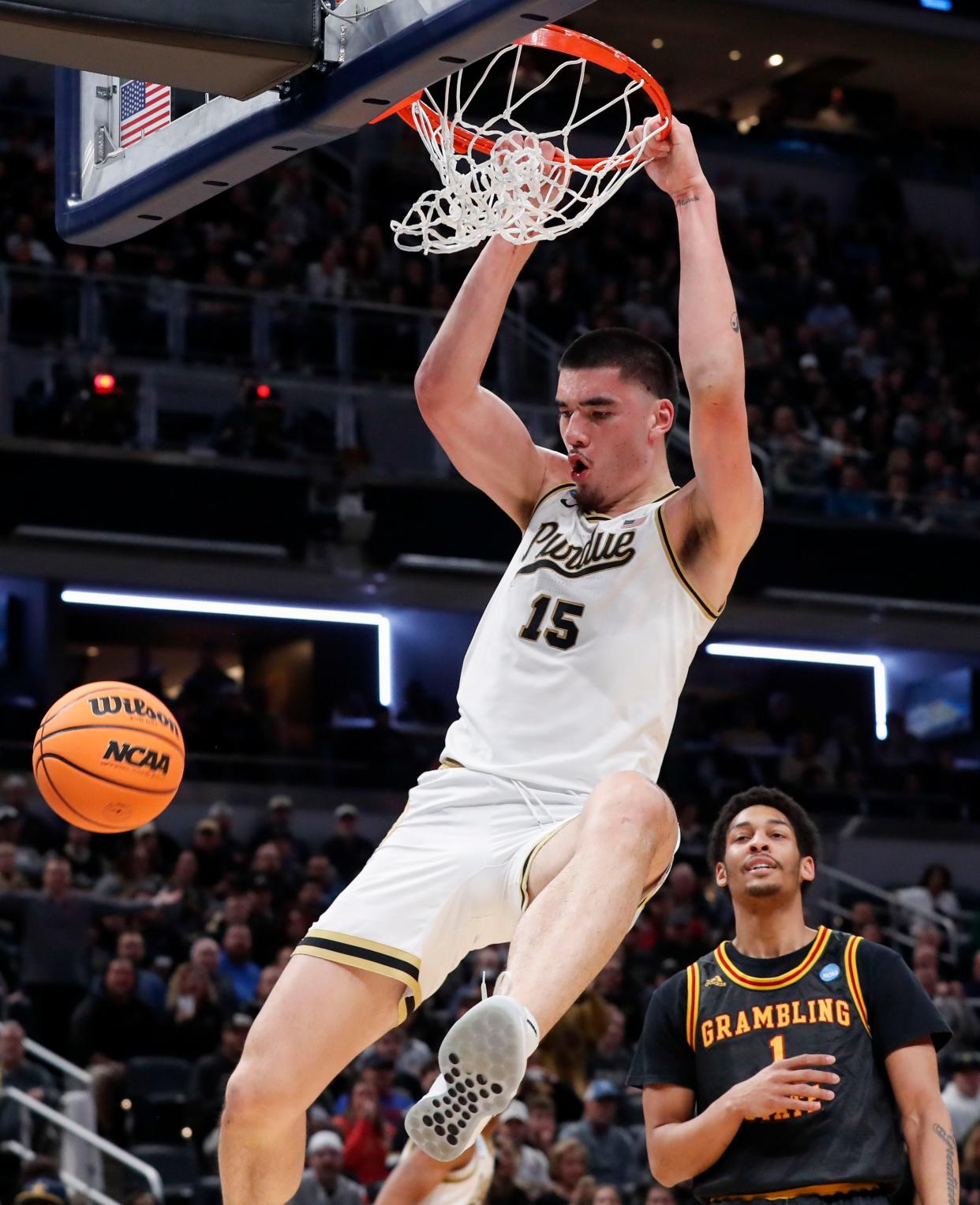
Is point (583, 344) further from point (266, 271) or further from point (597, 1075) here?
point (266, 271)

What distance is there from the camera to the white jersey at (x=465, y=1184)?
601 centimetres

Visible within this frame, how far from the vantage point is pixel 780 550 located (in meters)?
20.2

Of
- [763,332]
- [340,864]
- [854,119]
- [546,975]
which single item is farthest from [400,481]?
[546,975]

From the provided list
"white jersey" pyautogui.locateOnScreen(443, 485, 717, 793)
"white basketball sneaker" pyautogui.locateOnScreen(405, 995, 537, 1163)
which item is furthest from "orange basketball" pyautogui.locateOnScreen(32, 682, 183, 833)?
"white basketball sneaker" pyautogui.locateOnScreen(405, 995, 537, 1163)

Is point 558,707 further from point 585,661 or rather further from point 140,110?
point 140,110

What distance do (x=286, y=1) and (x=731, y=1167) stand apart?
3.38 metres

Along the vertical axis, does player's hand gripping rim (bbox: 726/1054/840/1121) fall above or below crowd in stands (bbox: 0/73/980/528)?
below

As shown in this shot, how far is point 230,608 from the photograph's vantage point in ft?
72.3

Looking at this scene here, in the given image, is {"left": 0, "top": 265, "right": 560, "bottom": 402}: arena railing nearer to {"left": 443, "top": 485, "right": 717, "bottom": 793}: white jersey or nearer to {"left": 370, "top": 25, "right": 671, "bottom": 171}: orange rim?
{"left": 370, "top": 25, "right": 671, "bottom": 171}: orange rim

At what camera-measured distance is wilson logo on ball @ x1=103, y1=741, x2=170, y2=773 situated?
6.16 metres

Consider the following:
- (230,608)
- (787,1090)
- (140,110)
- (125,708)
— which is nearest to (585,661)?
(787,1090)

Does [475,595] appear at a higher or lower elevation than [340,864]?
higher

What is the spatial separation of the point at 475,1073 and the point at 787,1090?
1.32 m

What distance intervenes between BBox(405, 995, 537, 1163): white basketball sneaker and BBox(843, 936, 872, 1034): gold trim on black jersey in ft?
4.96
